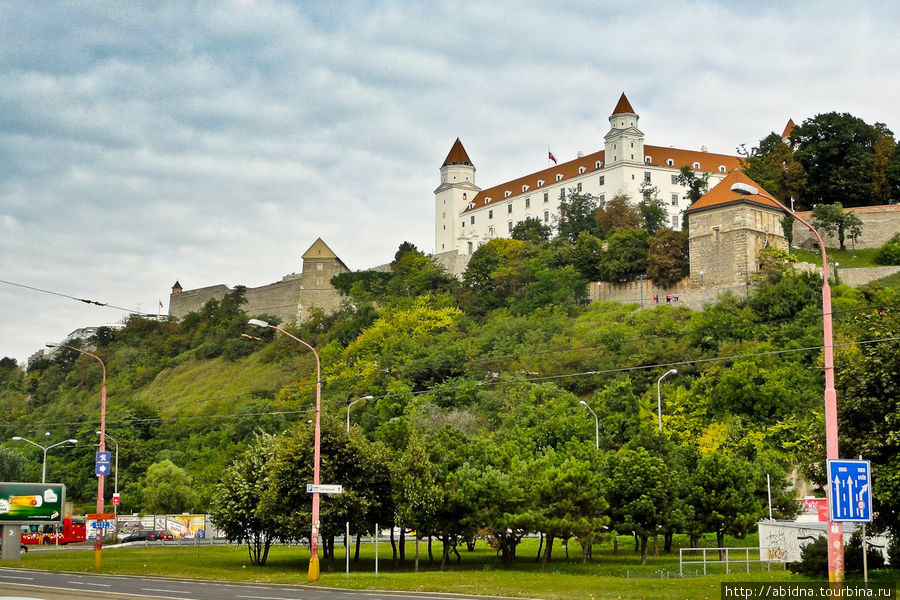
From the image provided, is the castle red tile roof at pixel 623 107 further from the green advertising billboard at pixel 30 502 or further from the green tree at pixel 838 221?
the green advertising billboard at pixel 30 502

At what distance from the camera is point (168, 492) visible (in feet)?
237

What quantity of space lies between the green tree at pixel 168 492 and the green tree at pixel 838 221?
5760 cm

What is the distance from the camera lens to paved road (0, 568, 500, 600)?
24.6 metres

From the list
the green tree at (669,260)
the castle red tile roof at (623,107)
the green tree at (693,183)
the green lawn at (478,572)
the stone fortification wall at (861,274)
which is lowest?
the green lawn at (478,572)

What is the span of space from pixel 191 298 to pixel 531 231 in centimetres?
6140

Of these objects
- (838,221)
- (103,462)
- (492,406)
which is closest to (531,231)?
(838,221)

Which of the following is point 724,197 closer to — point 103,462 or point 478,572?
point 478,572

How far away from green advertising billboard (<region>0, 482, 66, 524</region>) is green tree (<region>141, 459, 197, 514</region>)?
2616cm

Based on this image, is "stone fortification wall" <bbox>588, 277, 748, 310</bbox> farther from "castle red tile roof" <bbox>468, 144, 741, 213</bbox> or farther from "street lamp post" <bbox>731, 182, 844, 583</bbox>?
"street lamp post" <bbox>731, 182, 844, 583</bbox>

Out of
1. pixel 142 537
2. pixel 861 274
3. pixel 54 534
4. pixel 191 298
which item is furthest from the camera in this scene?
pixel 191 298

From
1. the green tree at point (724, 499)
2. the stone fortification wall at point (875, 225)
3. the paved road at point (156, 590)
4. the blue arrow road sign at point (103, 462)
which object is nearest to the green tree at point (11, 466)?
the blue arrow road sign at point (103, 462)

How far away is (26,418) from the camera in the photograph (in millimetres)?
125438

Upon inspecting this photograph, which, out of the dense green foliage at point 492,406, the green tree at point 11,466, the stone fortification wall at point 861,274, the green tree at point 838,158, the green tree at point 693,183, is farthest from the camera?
the green tree at point 693,183

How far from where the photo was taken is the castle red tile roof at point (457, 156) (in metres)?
144
